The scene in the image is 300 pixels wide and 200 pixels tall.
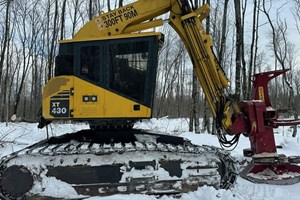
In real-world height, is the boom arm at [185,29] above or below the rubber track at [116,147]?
above

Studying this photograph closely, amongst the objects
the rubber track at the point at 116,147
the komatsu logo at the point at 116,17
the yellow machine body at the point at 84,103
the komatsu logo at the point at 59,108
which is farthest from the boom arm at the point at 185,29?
the komatsu logo at the point at 59,108

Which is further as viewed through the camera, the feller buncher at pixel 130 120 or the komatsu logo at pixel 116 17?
the komatsu logo at pixel 116 17

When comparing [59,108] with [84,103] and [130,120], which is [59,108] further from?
[130,120]

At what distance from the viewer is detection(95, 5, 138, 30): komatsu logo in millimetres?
7012

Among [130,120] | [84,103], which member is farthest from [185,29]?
[84,103]

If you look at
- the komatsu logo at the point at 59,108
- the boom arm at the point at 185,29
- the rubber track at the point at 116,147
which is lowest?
A: the rubber track at the point at 116,147

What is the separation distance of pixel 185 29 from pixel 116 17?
1.40 meters

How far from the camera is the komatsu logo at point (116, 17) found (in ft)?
23.0

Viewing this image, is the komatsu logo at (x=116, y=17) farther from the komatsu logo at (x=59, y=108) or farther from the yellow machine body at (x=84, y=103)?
the komatsu logo at (x=59, y=108)

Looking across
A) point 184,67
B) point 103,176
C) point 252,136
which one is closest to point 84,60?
point 103,176

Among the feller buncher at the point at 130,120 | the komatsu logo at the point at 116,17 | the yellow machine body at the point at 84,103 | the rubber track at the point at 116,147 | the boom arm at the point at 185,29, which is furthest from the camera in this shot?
the komatsu logo at the point at 116,17

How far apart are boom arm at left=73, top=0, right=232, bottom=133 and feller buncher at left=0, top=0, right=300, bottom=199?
19mm

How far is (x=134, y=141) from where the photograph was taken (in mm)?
6602

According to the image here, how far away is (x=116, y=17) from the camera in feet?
23.0
